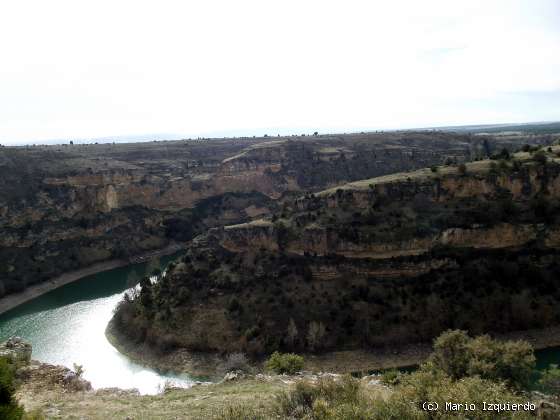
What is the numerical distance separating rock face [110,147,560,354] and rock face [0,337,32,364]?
10165mm

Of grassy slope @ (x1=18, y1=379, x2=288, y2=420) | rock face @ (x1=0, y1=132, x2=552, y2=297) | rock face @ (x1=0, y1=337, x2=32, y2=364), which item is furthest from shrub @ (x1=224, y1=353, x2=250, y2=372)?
rock face @ (x1=0, y1=132, x2=552, y2=297)

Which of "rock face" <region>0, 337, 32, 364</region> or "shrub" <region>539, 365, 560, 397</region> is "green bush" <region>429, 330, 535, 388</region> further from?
"rock face" <region>0, 337, 32, 364</region>

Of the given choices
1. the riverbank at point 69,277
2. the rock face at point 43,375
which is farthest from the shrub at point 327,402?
the riverbank at point 69,277

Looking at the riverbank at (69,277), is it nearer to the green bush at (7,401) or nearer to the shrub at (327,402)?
the green bush at (7,401)

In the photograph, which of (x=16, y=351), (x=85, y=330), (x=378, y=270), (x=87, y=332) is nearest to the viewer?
(x=16, y=351)

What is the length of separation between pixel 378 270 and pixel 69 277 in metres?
41.4

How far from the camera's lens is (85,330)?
1578 inches

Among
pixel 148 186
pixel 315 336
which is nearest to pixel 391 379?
pixel 315 336

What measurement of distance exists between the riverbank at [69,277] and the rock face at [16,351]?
23.7 m

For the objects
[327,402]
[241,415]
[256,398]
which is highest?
[241,415]

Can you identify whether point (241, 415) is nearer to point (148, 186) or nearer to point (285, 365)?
point (285, 365)

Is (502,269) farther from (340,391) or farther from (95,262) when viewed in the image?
(95,262)

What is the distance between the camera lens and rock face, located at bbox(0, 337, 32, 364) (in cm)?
2331

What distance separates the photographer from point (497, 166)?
41125 mm
